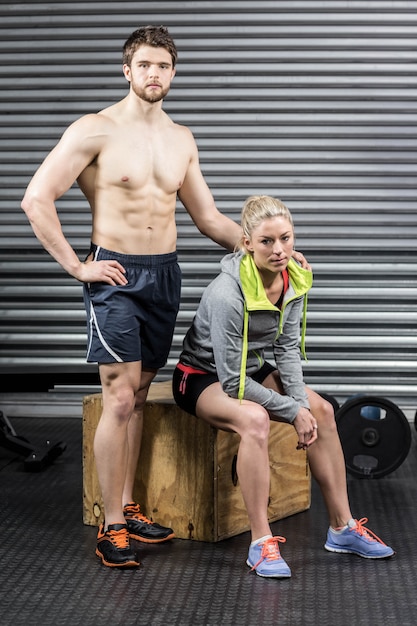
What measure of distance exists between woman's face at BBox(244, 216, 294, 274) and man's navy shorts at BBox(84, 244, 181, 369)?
1.23 ft

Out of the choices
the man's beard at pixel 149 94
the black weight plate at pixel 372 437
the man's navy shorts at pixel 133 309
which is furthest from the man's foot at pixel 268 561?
the man's beard at pixel 149 94

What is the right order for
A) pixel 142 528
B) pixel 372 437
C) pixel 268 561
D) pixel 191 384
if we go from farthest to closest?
pixel 372 437 < pixel 142 528 < pixel 191 384 < pixel 268 561

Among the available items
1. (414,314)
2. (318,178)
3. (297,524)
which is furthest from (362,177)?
(297,524)

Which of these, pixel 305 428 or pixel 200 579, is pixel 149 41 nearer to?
pixel 305 428

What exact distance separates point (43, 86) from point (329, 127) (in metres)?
1.68

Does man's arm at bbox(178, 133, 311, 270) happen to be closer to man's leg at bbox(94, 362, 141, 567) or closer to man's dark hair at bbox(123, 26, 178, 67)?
man's dark hair at bbox(123, 26, 178, 67)

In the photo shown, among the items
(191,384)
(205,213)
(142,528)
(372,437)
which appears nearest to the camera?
(191,384)

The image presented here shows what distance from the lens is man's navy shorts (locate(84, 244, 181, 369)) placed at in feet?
11.5

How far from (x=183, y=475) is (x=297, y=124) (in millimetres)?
2733

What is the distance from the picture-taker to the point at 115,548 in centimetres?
348

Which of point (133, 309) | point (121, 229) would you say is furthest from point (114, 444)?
point (121, 229)

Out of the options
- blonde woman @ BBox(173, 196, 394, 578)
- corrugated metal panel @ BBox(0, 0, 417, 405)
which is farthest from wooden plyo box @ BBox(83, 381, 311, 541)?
corrugated metal panel @ BBox(0, 0, 417, 405)

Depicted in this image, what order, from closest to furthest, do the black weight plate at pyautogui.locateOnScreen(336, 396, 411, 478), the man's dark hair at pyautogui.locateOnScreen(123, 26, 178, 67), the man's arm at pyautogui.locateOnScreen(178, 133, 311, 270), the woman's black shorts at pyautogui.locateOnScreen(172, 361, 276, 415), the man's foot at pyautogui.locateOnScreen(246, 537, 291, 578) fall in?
1. the man's foot at pyautogui.locateOnScreen(246, 537, 291, 578)
2. the man's dark hair at pyautogui.locateOnScreen(123, 26, 178, 67)
3. the woman's black shorts at pyautogui.locateOnScreen(172, 361, 276, 415)
4. the man's arm at pyautogui.locateOnScreen(178, 133, 311, 270)
5. the black weight plate at pyautogui.locateOnScreen(336, 396, 411, 478)

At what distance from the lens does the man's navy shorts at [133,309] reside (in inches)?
138
